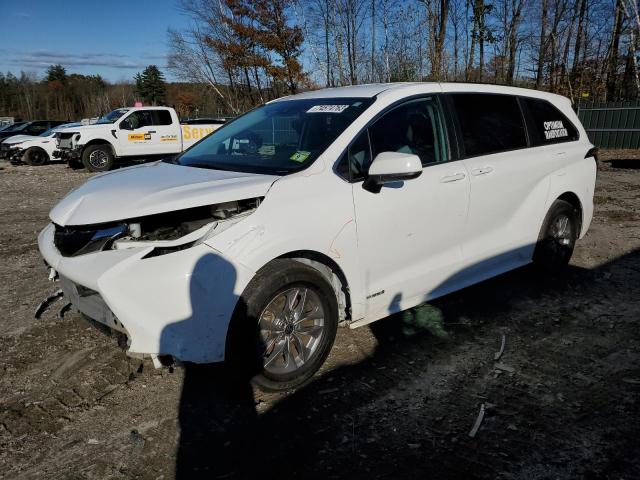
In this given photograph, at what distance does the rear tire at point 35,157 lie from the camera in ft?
58.5

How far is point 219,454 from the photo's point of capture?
2.50 meters

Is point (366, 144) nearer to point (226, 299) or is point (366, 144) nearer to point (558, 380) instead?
point (226, 299)

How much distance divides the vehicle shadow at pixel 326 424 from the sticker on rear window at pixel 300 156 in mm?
1161

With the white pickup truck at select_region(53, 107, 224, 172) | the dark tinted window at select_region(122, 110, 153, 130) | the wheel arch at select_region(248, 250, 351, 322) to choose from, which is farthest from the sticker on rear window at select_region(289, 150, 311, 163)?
the dark tinted window at select_region(122, 110, 153, 130)

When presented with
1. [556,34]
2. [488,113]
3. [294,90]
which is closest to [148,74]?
[294,90]

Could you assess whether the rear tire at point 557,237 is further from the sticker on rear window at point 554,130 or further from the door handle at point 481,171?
the door handle at point 481,171

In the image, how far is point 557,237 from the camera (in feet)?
15.6

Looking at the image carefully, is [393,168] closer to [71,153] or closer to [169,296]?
[169,296]

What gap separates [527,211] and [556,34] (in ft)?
80.6

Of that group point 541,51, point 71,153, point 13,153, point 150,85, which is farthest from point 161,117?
point 150,85

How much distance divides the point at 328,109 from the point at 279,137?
40 centimetres

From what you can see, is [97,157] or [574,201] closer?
[574,201]

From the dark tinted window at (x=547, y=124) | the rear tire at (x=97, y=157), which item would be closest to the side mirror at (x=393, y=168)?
the dark tinted window at (x=547, y=124)

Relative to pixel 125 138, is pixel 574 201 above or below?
below
